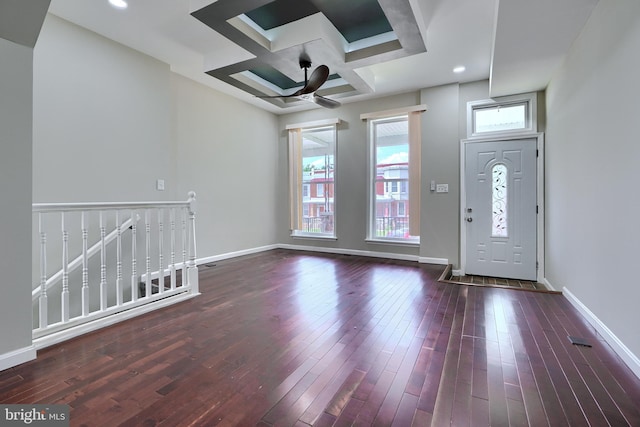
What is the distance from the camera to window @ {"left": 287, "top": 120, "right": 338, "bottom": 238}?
630 cm

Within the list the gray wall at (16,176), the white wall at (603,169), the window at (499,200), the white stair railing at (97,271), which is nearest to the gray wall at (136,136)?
the white stair railing at (97,271)

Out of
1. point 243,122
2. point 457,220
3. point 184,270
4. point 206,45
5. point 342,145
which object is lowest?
point 184,270

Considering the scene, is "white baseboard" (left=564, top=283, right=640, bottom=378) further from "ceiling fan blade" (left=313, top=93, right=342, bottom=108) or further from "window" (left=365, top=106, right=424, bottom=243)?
"ceiling fan blade" (left=313, top=93, right=342, bottom=108)

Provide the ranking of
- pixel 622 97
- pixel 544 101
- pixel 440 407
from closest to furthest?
pixel 440 407 < pixel 622 97 < pixel 544 101

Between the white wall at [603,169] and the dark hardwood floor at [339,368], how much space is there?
40 cm

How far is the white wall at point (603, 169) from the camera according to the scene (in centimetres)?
198

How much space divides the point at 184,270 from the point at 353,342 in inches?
83.5

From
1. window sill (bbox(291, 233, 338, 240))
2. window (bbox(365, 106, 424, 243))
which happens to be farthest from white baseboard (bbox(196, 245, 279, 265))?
window (bbox(365, 106, 424, 243))

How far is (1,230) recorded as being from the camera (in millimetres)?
1913

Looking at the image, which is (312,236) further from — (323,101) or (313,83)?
(313,83)

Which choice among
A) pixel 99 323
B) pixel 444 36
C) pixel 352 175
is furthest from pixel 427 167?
pixel 99 323

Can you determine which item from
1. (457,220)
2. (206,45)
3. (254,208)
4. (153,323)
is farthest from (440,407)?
(254,208)

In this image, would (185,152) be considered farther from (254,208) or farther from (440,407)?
(440,407)

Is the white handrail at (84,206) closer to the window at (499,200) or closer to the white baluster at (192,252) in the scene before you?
the white baluster at (192,252)
